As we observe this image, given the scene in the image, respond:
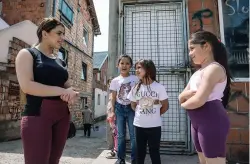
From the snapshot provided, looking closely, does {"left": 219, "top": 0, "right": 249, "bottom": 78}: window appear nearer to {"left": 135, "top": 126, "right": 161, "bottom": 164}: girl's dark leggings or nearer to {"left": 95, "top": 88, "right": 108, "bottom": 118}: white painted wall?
{"left": 135, "top": 126, "right": 161, "bottom": 164}: girl's dark leggings

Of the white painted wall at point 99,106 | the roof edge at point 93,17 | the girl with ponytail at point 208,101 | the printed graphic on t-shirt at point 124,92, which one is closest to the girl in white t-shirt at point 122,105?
the printed graphic on t-shirt at point 124,92

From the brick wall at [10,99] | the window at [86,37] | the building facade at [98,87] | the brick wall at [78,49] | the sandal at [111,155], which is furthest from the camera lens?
the building facade at [98,87]

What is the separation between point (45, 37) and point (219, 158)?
162cm

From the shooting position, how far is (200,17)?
3.92m

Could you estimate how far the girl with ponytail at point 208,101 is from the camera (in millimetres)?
1504

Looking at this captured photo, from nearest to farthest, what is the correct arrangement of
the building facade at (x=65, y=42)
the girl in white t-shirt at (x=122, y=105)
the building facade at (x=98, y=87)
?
the girl in white t-shirt at (x=122, y=105) < the building facade at (x=65, y=42) < the building facade at (x=98, y=87)

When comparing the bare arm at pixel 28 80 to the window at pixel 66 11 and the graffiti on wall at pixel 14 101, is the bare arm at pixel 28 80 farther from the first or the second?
the window at pixel 66 11

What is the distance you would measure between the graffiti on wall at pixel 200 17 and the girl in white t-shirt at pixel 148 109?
1760mm

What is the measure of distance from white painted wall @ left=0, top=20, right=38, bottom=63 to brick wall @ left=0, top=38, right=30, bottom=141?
142 mm

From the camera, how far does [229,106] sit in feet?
11.2

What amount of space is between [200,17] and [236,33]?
2.23 ft

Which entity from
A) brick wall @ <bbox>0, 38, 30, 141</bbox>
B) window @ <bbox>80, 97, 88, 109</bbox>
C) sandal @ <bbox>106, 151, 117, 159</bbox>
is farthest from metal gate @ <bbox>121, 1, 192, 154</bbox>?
window @ <bbox>80, 97, 88, 109</bbox>

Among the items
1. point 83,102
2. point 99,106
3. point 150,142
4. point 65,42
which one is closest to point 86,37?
point 65,42

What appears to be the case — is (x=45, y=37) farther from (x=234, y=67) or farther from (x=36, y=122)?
(x=234, y=67)
